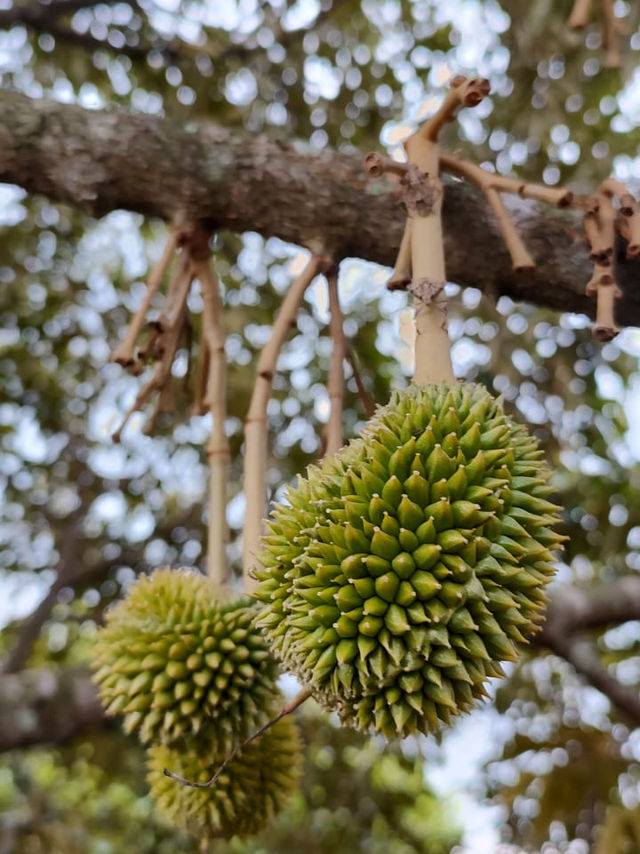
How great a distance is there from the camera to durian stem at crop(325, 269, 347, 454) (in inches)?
64.0

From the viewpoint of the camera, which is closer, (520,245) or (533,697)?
(520,245)

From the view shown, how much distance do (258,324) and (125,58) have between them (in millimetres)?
1225

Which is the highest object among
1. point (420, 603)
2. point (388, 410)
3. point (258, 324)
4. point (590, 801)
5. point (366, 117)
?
point (366, 117)

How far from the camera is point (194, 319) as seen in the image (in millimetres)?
3855

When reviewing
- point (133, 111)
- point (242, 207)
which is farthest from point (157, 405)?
point (133, 111)

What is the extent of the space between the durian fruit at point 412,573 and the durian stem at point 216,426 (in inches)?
16.5

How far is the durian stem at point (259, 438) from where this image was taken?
152 cm

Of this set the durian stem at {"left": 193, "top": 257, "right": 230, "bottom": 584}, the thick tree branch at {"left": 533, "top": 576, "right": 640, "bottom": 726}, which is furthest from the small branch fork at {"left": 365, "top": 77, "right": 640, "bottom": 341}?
the thick tree branch at {"left": 533, "top": 576, "right": 640, "bottom": 726}

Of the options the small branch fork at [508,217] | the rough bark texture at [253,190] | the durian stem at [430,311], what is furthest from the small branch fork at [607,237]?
the durian stem at [430,311]

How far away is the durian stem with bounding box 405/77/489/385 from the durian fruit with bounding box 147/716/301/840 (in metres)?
0.77

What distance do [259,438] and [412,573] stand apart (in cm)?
53

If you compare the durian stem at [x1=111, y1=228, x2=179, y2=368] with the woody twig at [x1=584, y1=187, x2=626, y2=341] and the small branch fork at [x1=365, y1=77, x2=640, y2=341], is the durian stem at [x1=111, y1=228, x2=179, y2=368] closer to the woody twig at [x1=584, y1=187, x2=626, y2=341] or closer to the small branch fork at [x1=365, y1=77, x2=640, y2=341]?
the small branch fork at [x1=365, y1=77, x2=640, y2=341]

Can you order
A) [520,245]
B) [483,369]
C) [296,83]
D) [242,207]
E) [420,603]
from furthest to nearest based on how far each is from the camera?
[296,83], [483,369], [242,207], [520,245], [420,603]

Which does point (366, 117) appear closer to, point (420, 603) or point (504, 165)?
point (504, 165)
